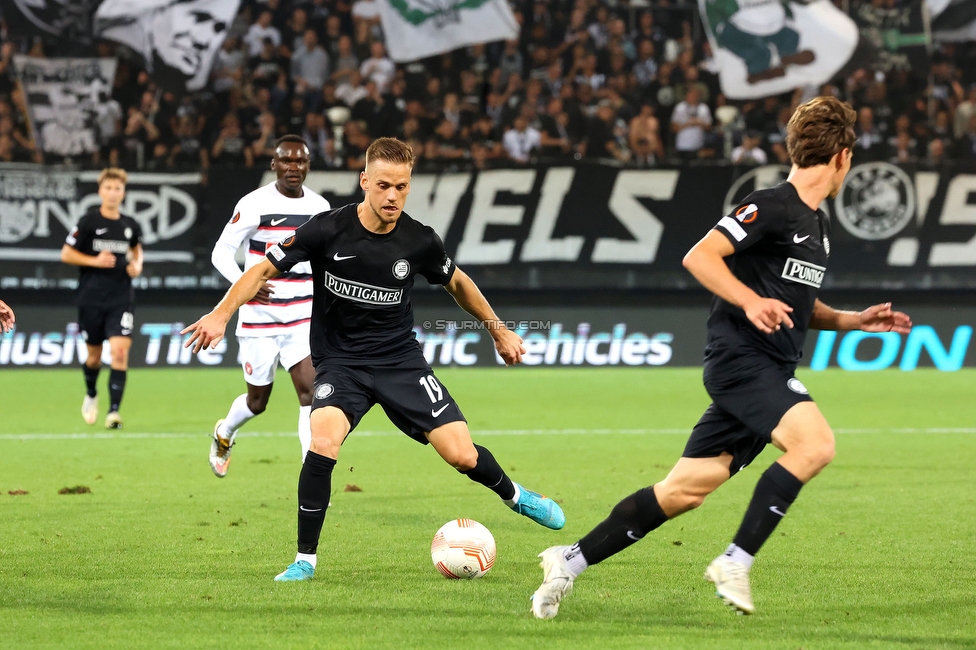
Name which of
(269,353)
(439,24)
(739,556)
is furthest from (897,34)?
(739,556)

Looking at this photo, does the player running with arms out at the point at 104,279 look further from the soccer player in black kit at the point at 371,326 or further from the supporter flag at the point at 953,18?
the supporter flag at the point at 953,18

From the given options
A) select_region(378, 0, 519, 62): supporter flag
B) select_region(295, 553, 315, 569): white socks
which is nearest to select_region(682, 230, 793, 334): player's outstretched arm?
select_region(295, 553, 315, 569): white socks

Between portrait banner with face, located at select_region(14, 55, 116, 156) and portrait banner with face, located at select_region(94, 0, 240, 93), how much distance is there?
0.80 meters

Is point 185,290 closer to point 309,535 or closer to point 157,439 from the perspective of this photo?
point 157,439

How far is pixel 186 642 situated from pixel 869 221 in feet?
50.8

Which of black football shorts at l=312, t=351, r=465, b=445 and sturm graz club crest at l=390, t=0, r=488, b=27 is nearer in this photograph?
black football shorts at l=312, t=351, r=465, b=445

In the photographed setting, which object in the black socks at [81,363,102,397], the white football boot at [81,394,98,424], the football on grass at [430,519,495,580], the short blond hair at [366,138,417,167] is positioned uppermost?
the short blond hair at [366,138,417,167]

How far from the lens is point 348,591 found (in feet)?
17.2

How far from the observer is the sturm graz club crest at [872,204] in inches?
711

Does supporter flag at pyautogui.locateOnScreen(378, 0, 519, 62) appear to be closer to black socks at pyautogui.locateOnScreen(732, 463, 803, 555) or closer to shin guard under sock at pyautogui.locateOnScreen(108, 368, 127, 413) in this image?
shin guard under sock at pyautogui.locateOnScreen(108, 368, 127, 413)

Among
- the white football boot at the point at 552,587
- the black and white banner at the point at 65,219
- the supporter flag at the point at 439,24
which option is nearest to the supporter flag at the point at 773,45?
the supporter flag at the point at 439,24

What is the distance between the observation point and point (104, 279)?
1238 centimetres

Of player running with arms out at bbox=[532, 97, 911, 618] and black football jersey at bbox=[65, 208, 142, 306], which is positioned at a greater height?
player running with arms out at bbox=[532, 97, 911, 618]

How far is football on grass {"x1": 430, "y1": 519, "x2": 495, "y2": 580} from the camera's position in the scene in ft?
18.0
